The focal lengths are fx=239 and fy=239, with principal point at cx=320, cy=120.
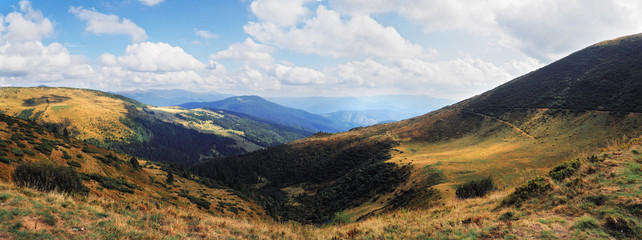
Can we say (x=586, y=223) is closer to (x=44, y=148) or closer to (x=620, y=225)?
(x=620, y=225)

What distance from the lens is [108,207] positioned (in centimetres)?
1227

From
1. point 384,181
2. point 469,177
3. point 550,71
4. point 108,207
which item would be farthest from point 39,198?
point 550,71

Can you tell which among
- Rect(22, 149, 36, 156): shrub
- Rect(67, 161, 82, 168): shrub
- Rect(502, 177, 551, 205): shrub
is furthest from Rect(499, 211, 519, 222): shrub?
Rect(22, 149, 36, 156): shrub

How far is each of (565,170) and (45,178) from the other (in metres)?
26.9

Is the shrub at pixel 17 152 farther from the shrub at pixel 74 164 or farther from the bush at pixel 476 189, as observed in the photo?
the bush at pixel 476 189

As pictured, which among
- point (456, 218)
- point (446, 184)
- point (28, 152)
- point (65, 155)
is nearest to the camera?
point (456, 218)

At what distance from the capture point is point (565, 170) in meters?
12.3

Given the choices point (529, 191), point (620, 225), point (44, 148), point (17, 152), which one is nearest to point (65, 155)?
point (44, 148)

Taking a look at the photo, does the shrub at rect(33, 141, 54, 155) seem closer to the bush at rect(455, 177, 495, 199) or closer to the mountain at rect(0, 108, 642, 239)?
the mountain at rect(0, 108, 642, 239)

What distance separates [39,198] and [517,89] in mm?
123410

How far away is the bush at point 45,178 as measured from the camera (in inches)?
471

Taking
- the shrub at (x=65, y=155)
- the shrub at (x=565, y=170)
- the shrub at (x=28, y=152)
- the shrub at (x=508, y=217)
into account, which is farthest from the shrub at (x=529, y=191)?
the shrub at (x=65, y=155)

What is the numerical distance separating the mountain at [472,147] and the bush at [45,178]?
26.3 metres

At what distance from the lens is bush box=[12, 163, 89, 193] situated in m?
12.0
